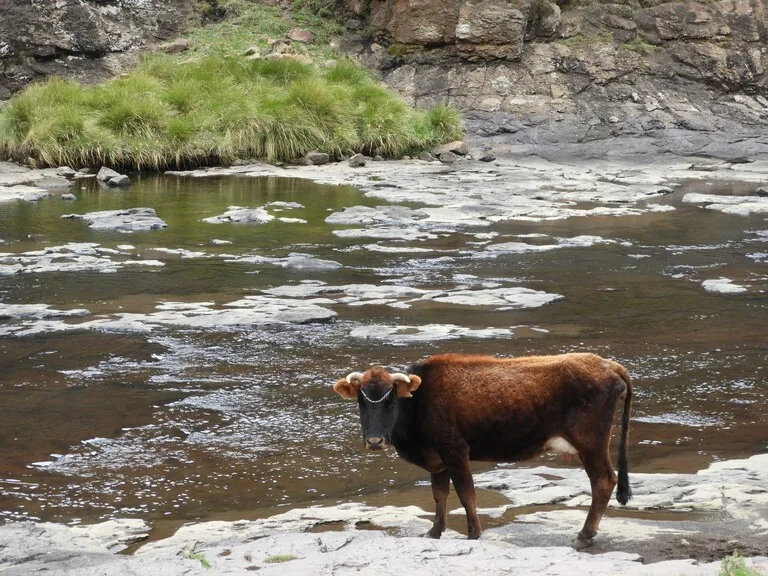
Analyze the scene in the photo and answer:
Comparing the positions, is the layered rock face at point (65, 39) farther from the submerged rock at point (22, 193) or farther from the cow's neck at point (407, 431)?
the cow's neck at point (407, 431)

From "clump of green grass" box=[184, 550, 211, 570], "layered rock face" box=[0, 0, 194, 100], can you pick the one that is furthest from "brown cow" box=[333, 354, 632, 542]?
"layered rock face" box=[0, 0, 194, 100]

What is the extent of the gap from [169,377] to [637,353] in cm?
369

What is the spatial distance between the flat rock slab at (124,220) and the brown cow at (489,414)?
10.3 metres

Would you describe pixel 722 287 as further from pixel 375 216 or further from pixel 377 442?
pixel 377 442

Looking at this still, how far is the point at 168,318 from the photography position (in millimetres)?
9422

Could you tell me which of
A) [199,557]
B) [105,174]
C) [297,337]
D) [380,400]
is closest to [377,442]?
[380,400]

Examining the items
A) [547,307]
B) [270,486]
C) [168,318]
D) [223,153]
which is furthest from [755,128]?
[270,486]

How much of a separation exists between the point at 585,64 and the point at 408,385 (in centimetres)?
2190

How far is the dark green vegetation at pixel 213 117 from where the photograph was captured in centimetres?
2127

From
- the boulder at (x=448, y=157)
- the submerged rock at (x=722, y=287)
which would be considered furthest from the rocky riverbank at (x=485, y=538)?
the boulder at (x=448, y=157)

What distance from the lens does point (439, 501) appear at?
4.99 meters

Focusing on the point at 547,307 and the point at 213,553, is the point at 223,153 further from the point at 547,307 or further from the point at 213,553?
the point at 213,553

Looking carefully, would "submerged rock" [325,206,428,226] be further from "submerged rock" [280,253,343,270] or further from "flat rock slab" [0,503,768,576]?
"flat rock slab" [0,503,768,576]

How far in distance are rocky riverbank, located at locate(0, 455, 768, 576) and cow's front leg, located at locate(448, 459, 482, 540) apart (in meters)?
0.08
